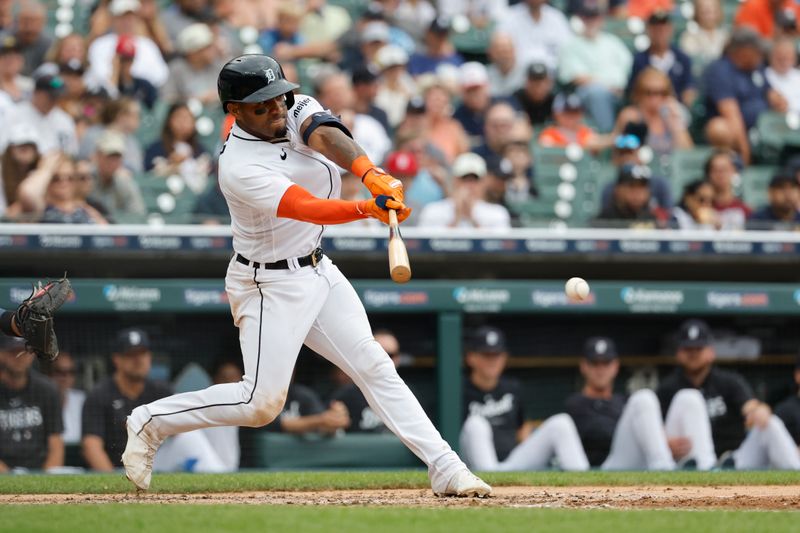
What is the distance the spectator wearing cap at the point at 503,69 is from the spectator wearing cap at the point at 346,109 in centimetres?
154

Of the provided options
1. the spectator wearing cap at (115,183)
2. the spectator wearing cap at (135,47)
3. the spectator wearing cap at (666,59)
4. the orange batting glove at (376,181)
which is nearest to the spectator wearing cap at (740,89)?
the spectator wearing cap at (666,59)

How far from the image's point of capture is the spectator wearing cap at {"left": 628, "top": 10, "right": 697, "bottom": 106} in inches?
452

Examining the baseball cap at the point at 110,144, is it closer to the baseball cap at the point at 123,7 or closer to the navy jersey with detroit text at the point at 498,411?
the baseball cap at the point at 123,7

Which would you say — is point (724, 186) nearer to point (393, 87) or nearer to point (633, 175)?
point (633, 175)

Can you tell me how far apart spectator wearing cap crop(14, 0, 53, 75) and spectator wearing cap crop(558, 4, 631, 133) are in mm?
4279

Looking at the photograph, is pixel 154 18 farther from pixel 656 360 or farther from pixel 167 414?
pixel 167 414

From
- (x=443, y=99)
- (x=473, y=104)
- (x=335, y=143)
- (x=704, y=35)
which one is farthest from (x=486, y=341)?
(x=704, y=35)

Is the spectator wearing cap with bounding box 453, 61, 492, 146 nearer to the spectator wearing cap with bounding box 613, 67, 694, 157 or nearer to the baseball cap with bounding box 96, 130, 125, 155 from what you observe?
the spectator wearing cap with bounding box 613, 67, 694, 157

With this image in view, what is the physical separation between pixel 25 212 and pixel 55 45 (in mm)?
2238

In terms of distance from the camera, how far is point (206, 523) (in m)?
4.45

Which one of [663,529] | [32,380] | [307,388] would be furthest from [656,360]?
[663,529]

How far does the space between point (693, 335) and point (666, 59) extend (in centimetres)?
376

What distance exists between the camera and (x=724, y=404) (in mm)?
8672

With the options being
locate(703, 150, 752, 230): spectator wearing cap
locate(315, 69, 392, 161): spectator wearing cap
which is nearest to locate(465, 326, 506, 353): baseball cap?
locate(315, 69, 392, 161): spectator wearing cap
